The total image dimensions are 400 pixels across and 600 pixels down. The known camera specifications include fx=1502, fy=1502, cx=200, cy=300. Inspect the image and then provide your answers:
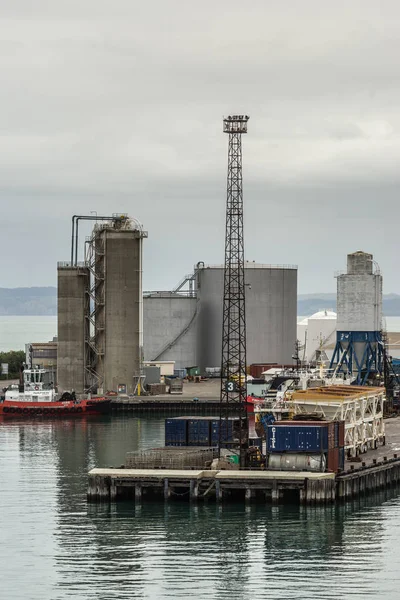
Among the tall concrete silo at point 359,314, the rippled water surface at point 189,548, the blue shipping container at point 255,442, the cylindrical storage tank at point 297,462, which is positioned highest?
the tall concrete silo at point 359,314

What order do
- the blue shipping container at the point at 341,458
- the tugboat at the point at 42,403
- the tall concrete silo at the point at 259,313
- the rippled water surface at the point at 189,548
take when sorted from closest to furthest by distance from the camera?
1. the rippled water surface at the point at 189,548
2. the blue shipping container at the point at 341,458
3. the tugboat at the point at 42,403
4. the tall concrete silo at the point at 259,313

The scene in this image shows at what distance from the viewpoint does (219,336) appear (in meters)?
163

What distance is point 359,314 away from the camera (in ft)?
402

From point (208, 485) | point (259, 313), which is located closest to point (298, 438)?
point (208, 485)

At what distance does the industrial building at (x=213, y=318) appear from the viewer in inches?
6388

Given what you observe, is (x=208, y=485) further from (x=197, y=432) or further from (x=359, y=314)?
(x=359, y=314)

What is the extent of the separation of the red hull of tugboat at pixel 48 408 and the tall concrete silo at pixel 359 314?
24.5 m

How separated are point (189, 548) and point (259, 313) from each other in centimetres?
10003

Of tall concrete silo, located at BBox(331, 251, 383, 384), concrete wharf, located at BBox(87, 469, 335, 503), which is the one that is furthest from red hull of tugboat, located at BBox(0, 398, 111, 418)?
concrete wharf, located at BBox(87, 469, 335, 503)

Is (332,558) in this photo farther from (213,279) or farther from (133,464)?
(213,279)

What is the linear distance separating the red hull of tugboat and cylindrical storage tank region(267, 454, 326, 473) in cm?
6240

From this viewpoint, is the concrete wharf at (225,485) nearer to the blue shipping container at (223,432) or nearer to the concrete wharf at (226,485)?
the concrete wharf at (226,485)

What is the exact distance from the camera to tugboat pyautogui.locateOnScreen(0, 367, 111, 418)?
438ft

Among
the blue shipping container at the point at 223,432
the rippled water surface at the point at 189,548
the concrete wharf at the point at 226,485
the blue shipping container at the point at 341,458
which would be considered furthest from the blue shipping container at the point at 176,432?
the blue shipping container at the point at 341,458
